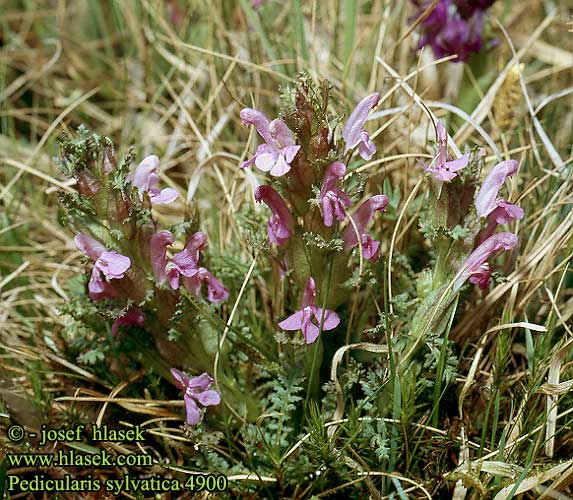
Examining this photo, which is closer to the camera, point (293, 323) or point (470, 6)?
point (293, 323)

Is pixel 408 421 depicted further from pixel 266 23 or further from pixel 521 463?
pixel 266 23

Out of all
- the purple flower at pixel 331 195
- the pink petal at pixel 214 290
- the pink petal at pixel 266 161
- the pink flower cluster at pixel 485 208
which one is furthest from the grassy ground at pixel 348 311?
the pink petal at pixel 266 161

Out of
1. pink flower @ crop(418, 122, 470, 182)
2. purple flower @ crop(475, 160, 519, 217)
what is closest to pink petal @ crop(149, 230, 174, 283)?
pink flower @ crop(418, 122, 470, 182)

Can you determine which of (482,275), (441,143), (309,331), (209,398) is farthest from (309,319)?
(441,143)

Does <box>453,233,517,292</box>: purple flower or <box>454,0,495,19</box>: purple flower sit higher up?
<box>454,0,495,19</box>: purple flower

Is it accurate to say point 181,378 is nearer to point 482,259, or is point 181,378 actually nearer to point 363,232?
point 363,232

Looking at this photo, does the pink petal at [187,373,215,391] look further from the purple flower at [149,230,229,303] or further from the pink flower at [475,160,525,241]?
the pink flower at [475,160,525,241]
